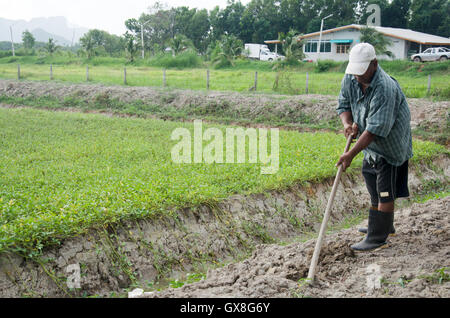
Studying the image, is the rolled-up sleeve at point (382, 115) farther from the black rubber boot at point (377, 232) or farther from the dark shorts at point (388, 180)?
the black rubber boot at point (377, 232)

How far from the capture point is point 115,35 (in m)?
67.8

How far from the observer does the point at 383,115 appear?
15.0 feet

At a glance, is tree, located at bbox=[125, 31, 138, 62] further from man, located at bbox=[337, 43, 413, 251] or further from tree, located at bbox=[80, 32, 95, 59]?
man, located at bbox=[337, 43, 413, 251]

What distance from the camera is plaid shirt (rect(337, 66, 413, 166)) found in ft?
15.0

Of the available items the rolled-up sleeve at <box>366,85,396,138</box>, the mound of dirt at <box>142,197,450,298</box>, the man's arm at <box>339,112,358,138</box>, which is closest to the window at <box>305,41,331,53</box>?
the mound of dirt at <box>142,197,450,298</box>

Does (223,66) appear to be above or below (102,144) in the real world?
above

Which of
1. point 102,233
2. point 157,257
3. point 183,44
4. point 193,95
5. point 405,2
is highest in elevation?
point 405,2

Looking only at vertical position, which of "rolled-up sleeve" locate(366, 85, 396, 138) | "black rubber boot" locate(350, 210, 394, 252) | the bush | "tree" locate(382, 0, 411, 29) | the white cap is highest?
"tree" locate(382, 0, 411, 29)

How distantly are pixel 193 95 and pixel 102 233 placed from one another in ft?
43.6

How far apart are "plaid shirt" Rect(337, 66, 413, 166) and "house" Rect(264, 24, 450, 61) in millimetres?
30679

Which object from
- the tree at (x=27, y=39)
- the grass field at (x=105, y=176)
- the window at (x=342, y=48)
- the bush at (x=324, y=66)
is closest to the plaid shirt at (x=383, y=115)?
Result: the grass field at (x=105, y=176)

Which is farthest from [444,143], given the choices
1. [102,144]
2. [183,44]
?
[183,44]

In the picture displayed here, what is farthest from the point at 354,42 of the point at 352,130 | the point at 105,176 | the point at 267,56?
the point at 352,130

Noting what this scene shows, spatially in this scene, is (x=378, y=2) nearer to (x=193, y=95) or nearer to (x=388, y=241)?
(x=193, y=95)
